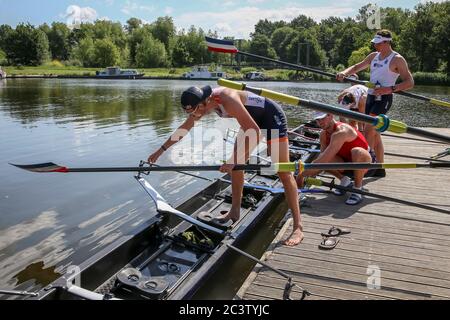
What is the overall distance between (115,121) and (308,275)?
1946cm

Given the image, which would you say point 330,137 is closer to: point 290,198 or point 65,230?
point 290,198

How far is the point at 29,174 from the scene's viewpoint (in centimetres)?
1145

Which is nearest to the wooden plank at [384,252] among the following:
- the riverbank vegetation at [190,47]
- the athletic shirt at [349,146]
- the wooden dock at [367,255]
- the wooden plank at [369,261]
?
the wooden dock at [367,255]

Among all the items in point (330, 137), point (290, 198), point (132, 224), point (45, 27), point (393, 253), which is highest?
point (45, 27)

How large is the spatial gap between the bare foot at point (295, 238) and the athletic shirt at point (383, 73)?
3334 mm

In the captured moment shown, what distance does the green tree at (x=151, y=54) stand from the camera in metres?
102

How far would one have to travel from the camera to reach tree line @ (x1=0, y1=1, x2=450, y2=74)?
239ft

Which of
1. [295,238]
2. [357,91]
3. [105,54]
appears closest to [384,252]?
[295,238]

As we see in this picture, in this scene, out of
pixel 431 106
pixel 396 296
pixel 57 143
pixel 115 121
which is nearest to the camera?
pixel 396 296

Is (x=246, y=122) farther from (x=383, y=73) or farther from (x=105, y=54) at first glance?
(x=105, y=54)

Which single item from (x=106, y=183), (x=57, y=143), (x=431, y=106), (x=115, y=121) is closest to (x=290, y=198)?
(x=106, y=183)

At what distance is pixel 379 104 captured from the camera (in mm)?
7727

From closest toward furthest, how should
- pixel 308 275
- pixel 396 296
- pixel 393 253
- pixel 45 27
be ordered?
pixel 396 296 → pixel 308 275 → pixel 393 253 → pixel 45 27

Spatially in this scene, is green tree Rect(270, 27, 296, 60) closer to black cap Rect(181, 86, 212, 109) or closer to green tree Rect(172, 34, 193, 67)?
green tree Rect(172, 34, 193, 67)
